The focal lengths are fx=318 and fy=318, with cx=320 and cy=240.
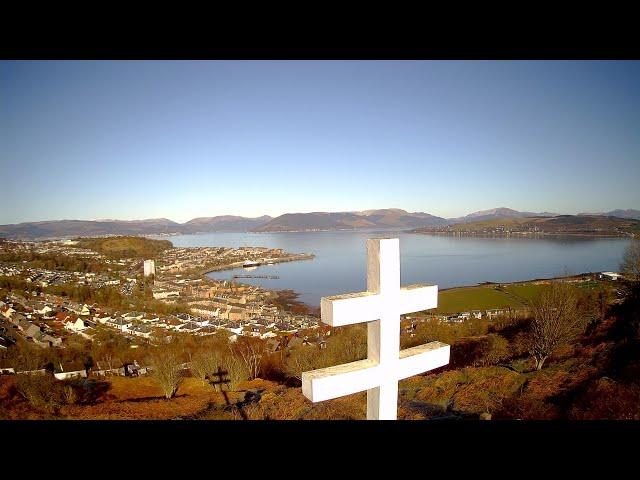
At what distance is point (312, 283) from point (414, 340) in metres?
14.1

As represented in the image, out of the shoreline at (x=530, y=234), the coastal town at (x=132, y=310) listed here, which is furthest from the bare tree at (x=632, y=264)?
the shoreline at (x=530, y=234)

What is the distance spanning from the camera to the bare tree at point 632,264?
31.4ft

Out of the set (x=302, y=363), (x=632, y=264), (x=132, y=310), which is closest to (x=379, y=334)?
(x=302, y=363)

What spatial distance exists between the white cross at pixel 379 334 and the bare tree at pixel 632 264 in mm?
11340

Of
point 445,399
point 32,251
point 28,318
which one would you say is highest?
point 32,251

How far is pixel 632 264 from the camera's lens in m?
9.84

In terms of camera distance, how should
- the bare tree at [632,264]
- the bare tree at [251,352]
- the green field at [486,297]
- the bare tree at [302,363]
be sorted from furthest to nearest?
the green field at [486,297] → the bare tree at [251,352] → the bare tree at [632,264] → the bare tree at [302,363]

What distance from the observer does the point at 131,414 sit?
602 centimetres

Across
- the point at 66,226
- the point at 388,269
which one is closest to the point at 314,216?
the point at 66,226

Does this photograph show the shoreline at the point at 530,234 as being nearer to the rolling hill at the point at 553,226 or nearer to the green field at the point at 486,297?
the rolling hill at the point at 553,226

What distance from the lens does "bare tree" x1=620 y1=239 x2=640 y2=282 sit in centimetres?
958

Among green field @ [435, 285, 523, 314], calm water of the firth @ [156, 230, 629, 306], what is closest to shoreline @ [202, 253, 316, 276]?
calm water of the firth @ [156, 230, 629, 306]

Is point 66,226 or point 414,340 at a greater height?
point 66,226

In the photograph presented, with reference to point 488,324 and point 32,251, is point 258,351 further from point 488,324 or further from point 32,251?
point 32,251
